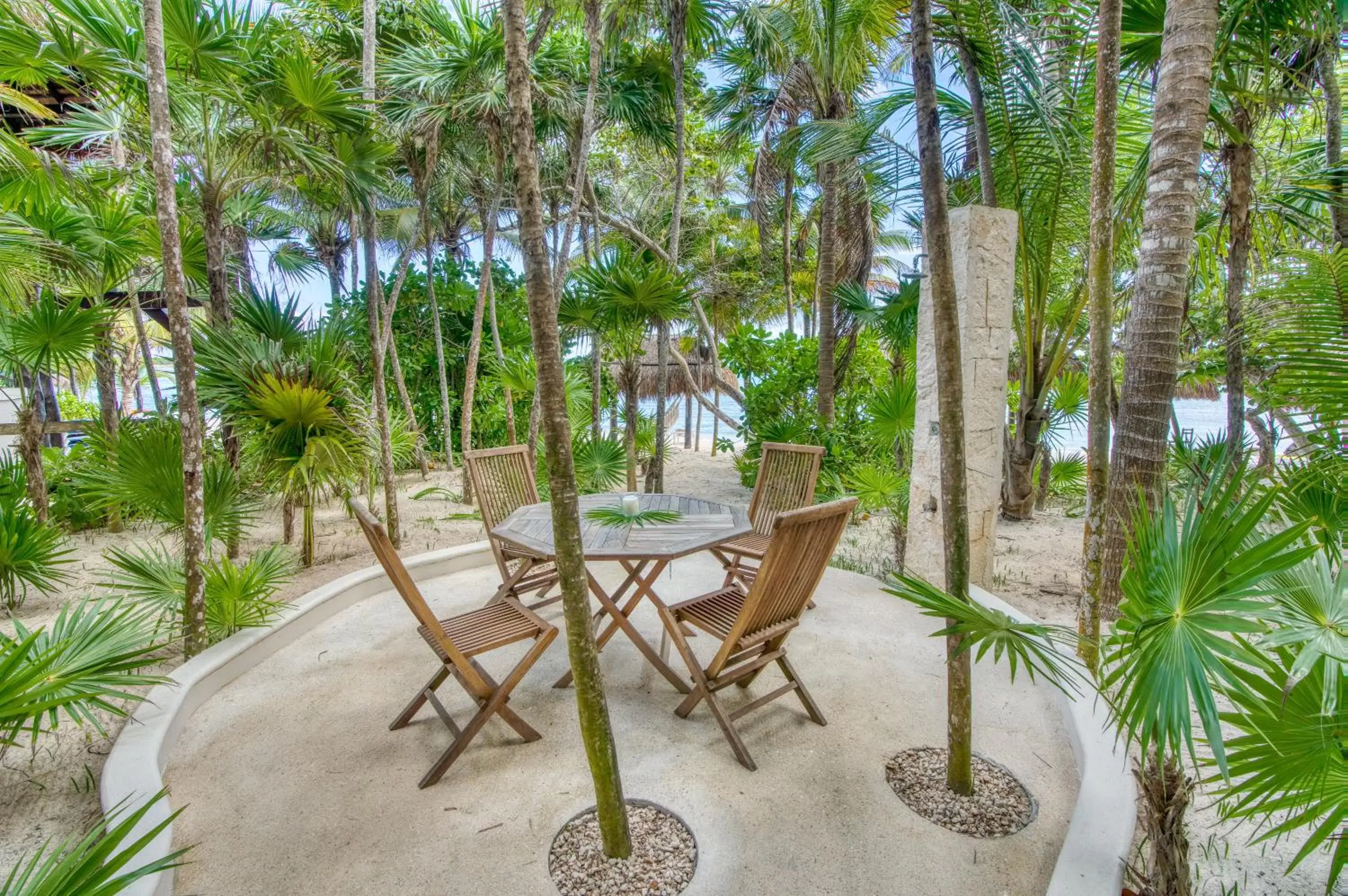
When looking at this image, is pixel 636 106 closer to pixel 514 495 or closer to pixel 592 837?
pixel 514 495

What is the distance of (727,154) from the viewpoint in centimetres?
958

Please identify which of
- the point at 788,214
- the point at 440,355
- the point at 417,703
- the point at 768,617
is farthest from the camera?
the point at 788,214

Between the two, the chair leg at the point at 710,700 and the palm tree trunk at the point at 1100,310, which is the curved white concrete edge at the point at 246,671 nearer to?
the palm tree trunk at the point at 1100,310

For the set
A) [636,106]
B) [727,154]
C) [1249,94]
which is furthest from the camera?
[727,154]

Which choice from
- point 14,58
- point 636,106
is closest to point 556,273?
point 636,106

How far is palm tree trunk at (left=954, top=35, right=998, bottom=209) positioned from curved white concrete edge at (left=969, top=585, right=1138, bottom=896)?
2931 millimetres

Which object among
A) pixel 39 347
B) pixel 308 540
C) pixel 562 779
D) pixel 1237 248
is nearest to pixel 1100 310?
pixel 1237 248

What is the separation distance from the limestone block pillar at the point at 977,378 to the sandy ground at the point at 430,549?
54 centimetres

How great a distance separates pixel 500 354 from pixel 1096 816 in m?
6.50

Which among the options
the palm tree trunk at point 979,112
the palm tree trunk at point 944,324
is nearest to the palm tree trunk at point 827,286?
the palm tree trunk at point 979,112

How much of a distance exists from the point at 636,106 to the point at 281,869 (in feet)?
22.6

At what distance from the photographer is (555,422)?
139cm

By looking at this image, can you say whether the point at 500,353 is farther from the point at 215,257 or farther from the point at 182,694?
the point at 182,694

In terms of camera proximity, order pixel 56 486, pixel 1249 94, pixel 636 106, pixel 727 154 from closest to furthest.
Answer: pixel 1249 94, pixel 56 486, pixel 636 106, pixel 727 154
